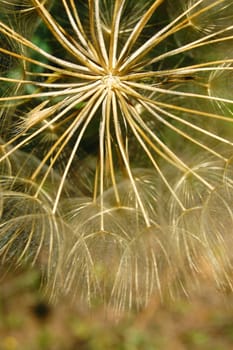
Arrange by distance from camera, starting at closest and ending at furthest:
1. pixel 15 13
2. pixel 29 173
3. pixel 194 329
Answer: pixel 15 13 < pixel 29 173 < pixel 194 329

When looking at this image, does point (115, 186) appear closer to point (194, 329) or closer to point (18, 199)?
point (18, 199)

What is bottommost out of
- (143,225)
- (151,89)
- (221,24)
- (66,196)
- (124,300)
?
(124,300)

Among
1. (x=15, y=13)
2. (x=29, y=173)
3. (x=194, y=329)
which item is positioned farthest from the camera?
(x=194, y=329)

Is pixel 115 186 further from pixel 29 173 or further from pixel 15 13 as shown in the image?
pixel 15 13

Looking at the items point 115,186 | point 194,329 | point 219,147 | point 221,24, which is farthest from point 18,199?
point 194,329

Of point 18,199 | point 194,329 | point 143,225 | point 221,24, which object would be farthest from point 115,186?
point 194,329

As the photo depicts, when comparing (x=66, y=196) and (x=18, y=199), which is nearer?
(x=18, y=199)

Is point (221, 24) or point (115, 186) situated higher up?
point (221, 24)
